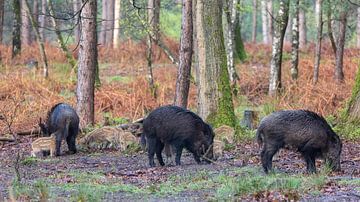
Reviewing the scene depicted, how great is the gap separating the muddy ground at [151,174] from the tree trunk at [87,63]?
7.48 feet

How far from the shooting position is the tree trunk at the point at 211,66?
17.1 m

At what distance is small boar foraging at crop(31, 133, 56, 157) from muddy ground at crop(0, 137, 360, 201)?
39 cm

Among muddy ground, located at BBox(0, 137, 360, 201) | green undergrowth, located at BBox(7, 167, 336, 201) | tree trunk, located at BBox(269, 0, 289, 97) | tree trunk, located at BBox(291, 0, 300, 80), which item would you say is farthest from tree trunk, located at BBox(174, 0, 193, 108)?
tree trunk, located at BBox(291, 0, 300, 80)

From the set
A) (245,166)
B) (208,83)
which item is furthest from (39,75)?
(245,166)

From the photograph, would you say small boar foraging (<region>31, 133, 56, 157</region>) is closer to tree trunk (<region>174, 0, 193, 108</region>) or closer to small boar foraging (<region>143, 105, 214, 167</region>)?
small boar foraging (<region>143, 105, 214, 167</region>)

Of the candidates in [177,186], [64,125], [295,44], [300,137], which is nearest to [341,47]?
[295,44]

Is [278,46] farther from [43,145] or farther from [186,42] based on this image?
[43,145]

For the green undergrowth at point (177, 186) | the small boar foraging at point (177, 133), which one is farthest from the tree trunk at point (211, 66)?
the green undergrowth at point (177, 186)

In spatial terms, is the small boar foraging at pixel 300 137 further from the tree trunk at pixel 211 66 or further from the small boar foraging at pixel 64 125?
the small boar foraging at pixel 64 125

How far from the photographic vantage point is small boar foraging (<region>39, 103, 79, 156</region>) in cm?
1678

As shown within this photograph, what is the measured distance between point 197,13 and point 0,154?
18.0ft

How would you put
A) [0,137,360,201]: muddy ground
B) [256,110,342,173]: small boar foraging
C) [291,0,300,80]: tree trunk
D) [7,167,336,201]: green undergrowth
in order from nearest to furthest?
[7,167,336,201]: green undergrowth < [0,137,360,201]: muddy ground < [256,110,342,173]: small boar foraging < [291,0,300,80]: tree trunk

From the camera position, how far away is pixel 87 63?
1920 cm

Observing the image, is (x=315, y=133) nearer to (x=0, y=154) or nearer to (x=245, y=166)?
(x=245, y=166)
